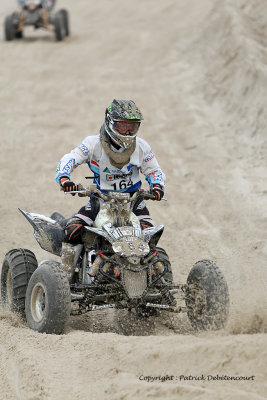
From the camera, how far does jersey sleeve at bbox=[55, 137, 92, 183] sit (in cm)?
655

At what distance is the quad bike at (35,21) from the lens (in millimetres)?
18609

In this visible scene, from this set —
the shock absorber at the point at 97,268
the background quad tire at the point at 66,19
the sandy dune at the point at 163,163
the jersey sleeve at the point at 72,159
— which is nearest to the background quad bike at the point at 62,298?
the sandy dune at the point at 163,163

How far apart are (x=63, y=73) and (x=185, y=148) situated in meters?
5.45

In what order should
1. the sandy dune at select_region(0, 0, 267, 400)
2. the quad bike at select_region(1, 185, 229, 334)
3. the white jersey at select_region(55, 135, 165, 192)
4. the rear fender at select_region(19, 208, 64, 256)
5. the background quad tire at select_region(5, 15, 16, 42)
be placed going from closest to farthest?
the sandy dune at select_region(0, 0, 267, 400), the quad bike at select_region(1, 185, 229, 334), the white jersey at select_region(55, 135, 165, 192), the rear fender at select_region(19, 208, 64, 256), the background quad tire at select_region(5, 15, 16, 42)

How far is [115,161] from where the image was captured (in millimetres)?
6672

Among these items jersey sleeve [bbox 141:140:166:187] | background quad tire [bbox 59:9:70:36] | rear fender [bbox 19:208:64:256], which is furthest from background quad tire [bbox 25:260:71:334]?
background quad tire [bbox 59:9:70:36]

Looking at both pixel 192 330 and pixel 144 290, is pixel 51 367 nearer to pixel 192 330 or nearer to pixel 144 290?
pixel 144 290

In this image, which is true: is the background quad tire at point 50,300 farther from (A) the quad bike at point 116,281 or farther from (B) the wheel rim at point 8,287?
(B) the wheel rim at point 8,287

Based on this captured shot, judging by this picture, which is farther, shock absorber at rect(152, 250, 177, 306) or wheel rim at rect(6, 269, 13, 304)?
wheel rim at rect(6, 269, 13, 304)

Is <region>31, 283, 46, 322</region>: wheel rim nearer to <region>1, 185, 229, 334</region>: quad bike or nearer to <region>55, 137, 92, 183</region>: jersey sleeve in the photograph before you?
<region>1, 185, 229, 334</region>: quad bike

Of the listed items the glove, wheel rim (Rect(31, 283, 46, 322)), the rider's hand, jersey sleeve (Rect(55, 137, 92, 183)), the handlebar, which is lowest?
wheel rim (Rect(31, 283, 46, 322))

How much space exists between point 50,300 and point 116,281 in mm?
630

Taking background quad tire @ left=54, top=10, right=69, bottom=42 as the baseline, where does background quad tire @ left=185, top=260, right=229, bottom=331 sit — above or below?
below

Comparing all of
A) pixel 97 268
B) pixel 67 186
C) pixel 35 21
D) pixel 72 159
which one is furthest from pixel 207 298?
pixel 35 21
